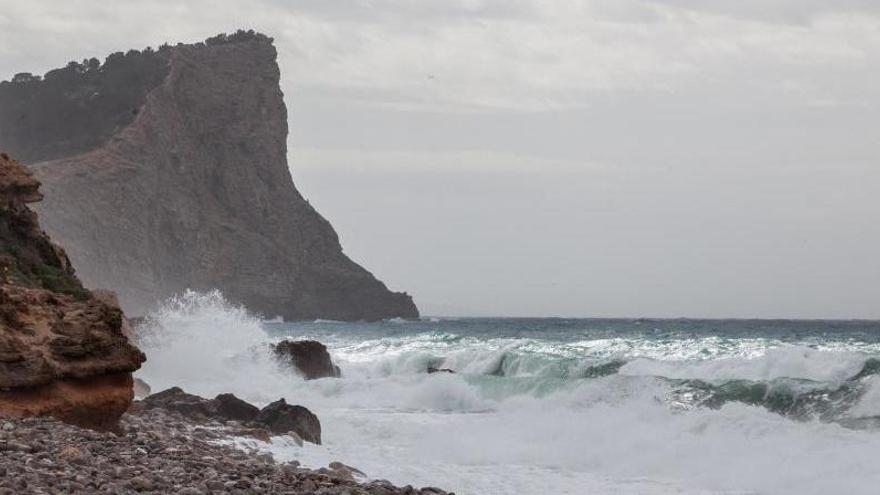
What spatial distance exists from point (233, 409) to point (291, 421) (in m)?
1.15

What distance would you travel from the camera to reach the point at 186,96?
322ft

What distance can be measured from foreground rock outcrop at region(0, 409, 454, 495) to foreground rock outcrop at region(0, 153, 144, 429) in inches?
17.2

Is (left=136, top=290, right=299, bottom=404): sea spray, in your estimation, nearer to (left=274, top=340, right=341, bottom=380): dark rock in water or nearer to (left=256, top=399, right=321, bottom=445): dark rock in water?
(left=274, top=340, right=341, bottom=380): dark rock in water

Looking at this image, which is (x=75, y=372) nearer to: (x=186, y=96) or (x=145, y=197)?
(x=145, y=197)

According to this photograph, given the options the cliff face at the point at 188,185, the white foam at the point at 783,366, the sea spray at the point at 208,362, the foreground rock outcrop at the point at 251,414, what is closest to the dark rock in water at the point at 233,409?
the foreground rock outcrop at the point at 251,414

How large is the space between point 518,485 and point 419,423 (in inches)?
254

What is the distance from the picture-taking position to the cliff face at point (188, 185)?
8812cm

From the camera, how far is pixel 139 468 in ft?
31.1

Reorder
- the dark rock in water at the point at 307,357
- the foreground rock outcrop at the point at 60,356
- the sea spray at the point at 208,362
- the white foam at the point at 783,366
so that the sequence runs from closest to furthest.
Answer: the foreground rock outcrop at the point at 60,356 < the white foam at the point at 783,366 < the sea spray at the point at 208,362 < the dark rock in water at the point at 307,357

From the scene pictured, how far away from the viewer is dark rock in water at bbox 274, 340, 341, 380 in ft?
97.5

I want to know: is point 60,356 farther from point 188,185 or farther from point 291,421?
point 188,185

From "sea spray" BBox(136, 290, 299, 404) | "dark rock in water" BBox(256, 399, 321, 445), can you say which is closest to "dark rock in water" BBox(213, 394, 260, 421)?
"dark rock in water" BBox(256, 399, 321, 445)

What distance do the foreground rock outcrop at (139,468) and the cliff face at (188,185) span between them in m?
73.4

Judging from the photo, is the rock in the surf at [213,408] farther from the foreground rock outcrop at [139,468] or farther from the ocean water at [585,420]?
the foreground rock outcrop at [139,468]
